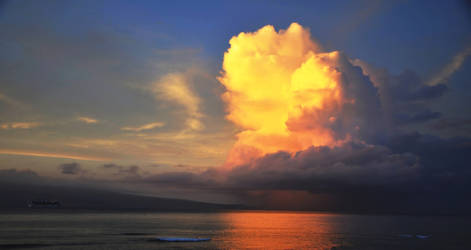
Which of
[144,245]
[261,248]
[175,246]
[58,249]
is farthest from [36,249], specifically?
[261,248]

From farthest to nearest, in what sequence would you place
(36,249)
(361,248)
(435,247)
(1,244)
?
(435,247)
(361,248)
(1,244)
(36,249)

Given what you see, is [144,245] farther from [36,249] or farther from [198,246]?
[36,249]

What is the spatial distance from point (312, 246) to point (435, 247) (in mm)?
34063

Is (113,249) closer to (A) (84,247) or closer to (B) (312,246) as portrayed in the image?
(A) (84,247)

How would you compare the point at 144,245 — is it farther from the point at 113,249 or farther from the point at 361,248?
the point at 361,248

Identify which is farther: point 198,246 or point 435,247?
point 435,247

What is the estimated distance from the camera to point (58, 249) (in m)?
78.7

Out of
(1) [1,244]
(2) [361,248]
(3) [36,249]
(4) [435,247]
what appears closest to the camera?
(3) [36,249]

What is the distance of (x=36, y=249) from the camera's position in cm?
7844

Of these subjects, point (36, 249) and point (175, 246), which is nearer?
point (36, 249)

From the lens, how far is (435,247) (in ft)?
317

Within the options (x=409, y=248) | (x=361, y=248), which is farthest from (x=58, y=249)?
(x=409, y=248)

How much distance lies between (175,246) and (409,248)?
200 ft

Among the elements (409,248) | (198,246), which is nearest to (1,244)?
(198,246)
